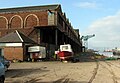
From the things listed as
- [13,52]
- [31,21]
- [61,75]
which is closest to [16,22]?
[31,21]

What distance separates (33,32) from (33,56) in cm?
1280

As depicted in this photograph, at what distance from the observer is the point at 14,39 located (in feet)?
165

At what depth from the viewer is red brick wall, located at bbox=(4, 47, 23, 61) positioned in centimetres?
4950

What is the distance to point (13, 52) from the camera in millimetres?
49812

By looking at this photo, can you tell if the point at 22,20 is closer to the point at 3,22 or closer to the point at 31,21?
the point at 31,21

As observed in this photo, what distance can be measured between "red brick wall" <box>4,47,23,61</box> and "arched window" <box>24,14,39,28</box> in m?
16.5

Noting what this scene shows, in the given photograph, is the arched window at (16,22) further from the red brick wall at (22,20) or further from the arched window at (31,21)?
the arched window at (31,21)

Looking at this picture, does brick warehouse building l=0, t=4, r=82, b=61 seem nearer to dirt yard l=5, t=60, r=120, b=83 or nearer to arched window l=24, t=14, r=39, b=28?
arched window l=24, t=14, r=39, b=28

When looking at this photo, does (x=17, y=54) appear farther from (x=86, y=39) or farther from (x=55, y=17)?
(x=86, y=39)

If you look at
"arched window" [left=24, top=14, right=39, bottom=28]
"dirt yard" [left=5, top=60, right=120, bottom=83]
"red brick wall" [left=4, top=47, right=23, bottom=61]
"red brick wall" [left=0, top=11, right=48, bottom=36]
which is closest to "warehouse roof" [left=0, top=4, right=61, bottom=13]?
"red brick wall" [left=0, top=11, right=48, bottom=36]

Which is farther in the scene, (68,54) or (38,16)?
(38,16)

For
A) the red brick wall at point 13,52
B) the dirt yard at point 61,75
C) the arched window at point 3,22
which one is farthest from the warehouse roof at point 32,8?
the dirt yard at point 61,75

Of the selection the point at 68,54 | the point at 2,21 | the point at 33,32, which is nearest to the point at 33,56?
the point at 68,54

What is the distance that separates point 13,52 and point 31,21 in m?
17.7
